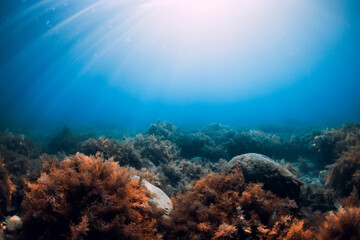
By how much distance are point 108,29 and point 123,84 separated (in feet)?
338

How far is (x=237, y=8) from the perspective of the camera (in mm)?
41844

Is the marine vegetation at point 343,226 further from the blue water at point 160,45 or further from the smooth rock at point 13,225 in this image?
the blue water at point 160,45

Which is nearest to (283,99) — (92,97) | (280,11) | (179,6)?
(280,11)

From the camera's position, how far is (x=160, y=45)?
65625 mm

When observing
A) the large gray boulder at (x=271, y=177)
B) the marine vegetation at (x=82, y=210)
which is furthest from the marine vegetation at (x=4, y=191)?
the large gray boulder at (x=271, y=177)

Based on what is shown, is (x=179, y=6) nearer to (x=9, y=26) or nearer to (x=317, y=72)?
(x=9, y=26)

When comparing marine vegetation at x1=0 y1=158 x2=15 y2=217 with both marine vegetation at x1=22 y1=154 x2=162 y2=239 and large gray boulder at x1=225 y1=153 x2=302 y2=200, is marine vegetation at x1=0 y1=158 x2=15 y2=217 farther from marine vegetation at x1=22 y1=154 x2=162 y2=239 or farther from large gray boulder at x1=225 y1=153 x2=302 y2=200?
large gray boulder at x1=225 y1=153 x2=302 y2=200

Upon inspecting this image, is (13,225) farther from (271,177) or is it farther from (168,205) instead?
(271,177)

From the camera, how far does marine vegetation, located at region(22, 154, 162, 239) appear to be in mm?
2119

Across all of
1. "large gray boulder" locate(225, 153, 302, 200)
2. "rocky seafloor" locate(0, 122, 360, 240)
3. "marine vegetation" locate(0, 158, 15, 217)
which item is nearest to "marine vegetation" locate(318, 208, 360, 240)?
"rocky seafloor" locate(0, 122, 360, 240)

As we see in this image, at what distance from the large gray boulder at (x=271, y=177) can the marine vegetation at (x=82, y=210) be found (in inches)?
110

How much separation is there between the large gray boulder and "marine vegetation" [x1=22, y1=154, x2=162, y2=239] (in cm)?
280

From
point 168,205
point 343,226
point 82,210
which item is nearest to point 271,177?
point 343,226

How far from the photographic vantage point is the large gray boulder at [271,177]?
12.6 feet
